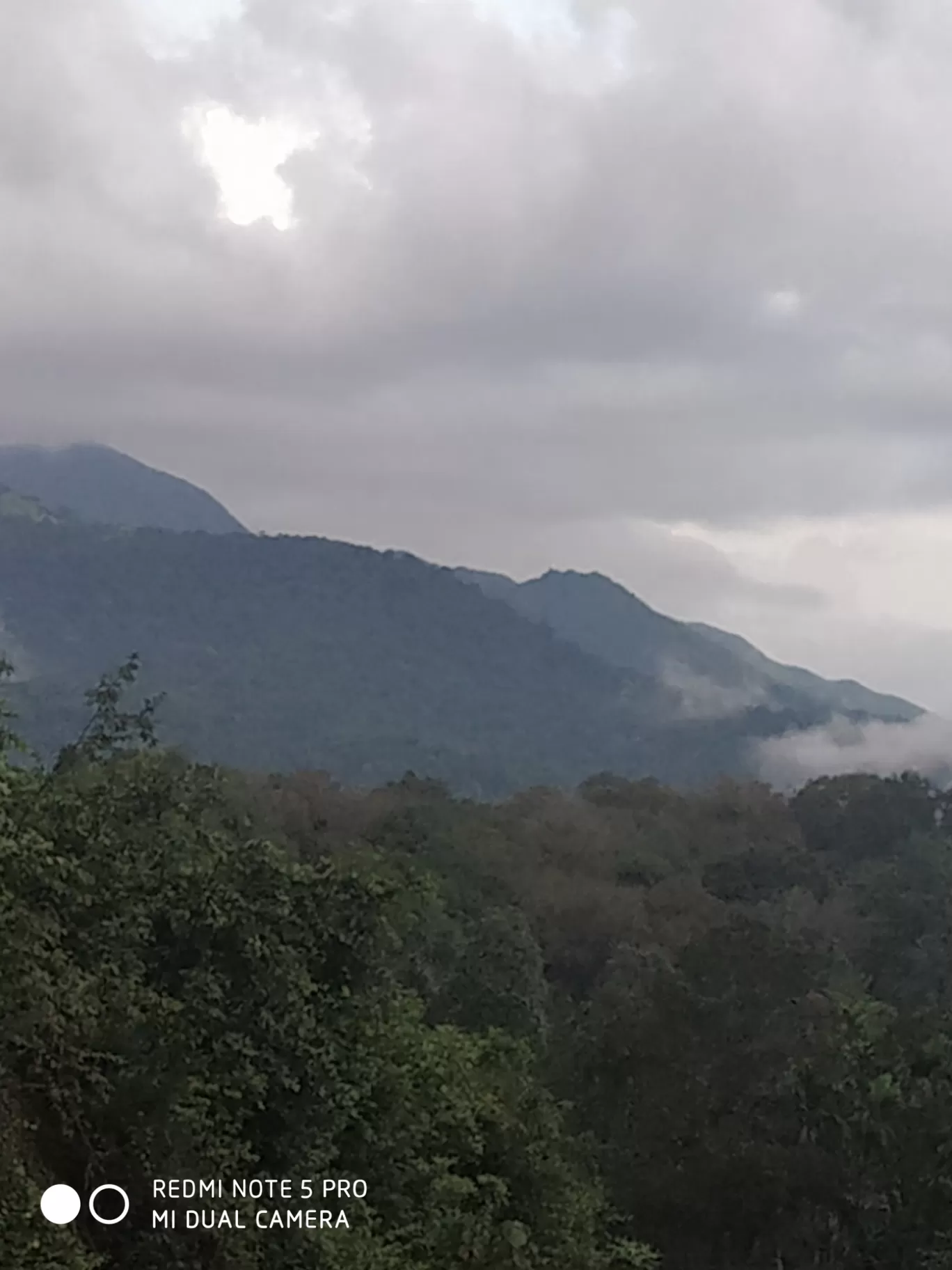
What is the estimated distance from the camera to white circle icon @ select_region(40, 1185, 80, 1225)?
1046 centimetres

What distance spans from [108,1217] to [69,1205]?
585 mm

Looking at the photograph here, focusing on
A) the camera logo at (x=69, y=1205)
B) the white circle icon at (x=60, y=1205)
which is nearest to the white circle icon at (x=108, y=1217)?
the camera logo at (x=69, y=1205)

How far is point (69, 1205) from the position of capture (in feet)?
35.6

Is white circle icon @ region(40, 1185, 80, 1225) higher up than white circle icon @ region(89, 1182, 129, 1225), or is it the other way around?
white circle icon @ region(40, 1185, 80, 1225)

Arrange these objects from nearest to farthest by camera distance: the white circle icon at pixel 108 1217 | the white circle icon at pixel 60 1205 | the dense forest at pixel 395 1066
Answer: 1. the white circle icon at pixel 60 1205
2. the white circle icon at pixel 108 1217
3. the dense forest at pixel 395 1066

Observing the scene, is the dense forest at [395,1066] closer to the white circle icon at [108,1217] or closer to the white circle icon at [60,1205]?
the white circle icon at [108,1217]

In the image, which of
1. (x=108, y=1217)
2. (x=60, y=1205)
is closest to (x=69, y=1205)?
(x=60, y=1205)

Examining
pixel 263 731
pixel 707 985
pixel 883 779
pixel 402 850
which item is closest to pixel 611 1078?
pixel 707 985

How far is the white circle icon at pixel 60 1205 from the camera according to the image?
10.5 metres

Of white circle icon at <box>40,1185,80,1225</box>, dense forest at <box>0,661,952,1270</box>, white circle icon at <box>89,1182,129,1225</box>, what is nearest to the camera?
white circle icon at <box>40,1185,80,1225</box>

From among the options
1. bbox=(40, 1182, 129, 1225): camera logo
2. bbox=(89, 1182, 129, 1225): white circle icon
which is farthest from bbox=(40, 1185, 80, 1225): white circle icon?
bbox=(89, 1182, 129, 1225): white circle icon

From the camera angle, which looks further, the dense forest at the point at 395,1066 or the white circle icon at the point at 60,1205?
the dense forest at the point at 395,1066

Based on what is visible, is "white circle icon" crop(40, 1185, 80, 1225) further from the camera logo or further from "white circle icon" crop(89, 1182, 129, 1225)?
"white circle icon" crop(89, 1182, 129, 1225)

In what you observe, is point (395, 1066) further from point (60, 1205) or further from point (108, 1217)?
point (60, 1205)
